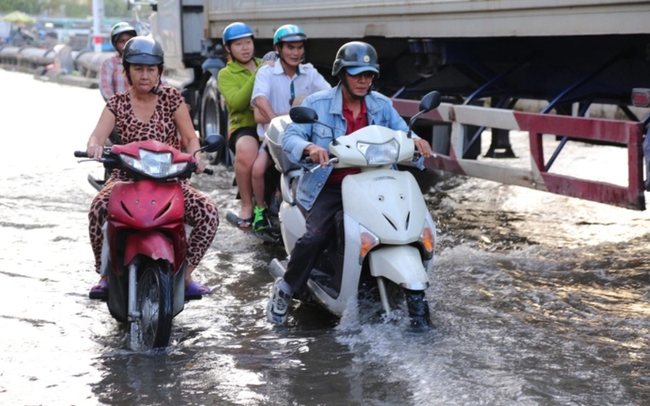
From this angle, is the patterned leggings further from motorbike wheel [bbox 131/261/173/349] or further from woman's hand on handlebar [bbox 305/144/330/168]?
woman's hand on handlebar [bbox 305/144/330/168]

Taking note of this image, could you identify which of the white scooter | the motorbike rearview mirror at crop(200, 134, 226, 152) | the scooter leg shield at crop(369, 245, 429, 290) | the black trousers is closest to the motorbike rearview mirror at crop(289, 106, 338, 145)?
the white scooter

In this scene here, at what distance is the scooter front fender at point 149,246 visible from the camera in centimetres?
515

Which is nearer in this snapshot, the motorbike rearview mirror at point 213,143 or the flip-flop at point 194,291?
the motorbike rearview mirror at point 213,143

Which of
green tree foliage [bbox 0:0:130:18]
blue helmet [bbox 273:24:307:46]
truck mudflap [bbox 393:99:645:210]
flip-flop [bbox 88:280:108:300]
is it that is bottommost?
flip-flop [bbox 88:280:108:300]

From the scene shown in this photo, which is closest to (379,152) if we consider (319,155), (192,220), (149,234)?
(319,155)

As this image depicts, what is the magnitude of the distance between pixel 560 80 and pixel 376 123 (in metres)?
3.91

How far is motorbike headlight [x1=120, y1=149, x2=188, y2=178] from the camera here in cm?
526

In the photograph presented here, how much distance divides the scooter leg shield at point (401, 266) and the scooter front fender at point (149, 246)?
3.43 ft

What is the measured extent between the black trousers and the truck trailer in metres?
2.19

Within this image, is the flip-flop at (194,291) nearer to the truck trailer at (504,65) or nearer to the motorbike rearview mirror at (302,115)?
the motorbike rearview mirror at (302,115)

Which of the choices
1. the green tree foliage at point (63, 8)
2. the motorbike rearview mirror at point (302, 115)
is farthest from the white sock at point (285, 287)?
the green tree foliage at point (63, 8)

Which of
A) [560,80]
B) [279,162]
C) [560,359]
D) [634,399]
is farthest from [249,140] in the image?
[634,399]

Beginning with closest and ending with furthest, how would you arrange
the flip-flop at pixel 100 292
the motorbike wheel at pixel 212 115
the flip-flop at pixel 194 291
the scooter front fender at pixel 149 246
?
the scooter front fender at pixel 149 246 → the flip-flop at pixel 100 292 → the flip-flop at pixel 194 291 → the motorbike wheel at pixel 212 115

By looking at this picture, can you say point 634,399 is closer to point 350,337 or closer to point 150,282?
point 350,337
